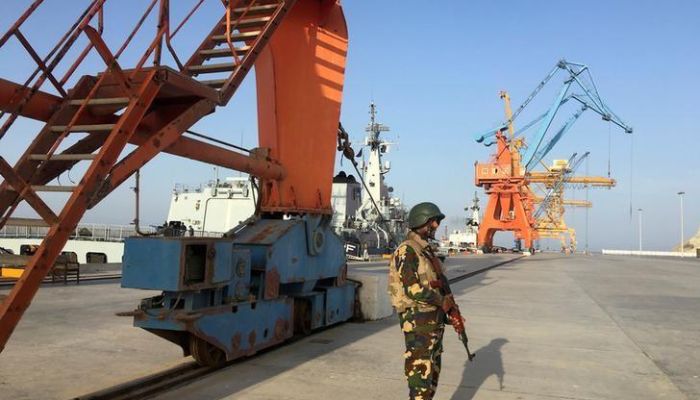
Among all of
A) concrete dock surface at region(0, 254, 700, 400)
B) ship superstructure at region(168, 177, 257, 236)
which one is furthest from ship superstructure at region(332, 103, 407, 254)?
concrete dock surface at region(0, 254, 700, 400)

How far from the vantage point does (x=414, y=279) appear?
442 cm

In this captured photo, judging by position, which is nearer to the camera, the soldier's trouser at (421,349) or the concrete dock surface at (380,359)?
the soldier's trouser at (421,349)

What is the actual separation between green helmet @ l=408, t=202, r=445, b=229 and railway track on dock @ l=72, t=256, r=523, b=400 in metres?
3.08

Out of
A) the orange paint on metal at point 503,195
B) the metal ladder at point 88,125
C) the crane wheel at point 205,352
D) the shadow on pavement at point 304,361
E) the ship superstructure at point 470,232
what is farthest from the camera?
the ship superstructure at point 470,232

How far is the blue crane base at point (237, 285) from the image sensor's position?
569 centimetres

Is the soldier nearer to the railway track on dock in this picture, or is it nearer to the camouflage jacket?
the camouflage jacket

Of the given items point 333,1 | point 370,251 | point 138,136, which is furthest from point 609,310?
point 370,251

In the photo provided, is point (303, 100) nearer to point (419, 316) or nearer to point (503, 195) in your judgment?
point (419, 316)

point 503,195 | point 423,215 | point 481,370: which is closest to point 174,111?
point 423,215

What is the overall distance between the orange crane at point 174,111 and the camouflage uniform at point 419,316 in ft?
8.00

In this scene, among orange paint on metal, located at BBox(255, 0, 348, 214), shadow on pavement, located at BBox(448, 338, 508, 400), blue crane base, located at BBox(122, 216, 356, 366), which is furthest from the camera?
orange paint on metal, located at BBox(255, 0, 348, 214)

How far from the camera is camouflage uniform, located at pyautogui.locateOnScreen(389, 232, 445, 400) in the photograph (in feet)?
14.4

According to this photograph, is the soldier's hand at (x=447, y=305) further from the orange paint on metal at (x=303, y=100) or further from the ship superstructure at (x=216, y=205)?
the ship superstructure at (x=216, y=205)

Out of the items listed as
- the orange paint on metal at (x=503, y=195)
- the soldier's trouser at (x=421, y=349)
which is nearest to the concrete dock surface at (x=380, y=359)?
the soldier's trouser at (x=421, y=349)
